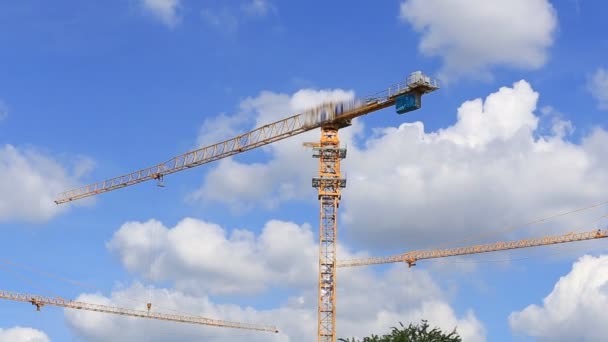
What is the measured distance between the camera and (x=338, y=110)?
540ft

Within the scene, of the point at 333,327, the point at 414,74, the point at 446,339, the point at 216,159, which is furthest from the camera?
the point at 216,159

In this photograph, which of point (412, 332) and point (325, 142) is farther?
point (325, 142)

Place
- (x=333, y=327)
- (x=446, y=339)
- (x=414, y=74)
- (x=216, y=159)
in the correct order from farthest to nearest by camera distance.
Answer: (x=216, y=159) < (x=333, y=327) < (x=414, y=74) < (x=446, y=339)

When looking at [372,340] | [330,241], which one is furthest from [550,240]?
[372,340]

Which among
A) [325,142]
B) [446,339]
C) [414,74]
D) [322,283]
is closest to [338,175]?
[325,142]

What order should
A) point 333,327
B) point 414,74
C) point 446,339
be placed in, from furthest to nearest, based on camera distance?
point 333,327
point 414,74
point 446,339

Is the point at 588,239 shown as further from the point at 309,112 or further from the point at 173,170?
the point at 173,170

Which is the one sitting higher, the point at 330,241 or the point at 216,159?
the point at 216,159

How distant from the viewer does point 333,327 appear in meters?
163

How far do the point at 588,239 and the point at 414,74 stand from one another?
68138 millimetres

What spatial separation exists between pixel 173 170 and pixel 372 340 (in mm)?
94548

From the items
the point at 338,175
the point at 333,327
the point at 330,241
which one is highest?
the point at 338,175

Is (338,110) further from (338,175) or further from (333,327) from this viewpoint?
(333,327)

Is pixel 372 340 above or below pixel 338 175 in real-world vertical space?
below
